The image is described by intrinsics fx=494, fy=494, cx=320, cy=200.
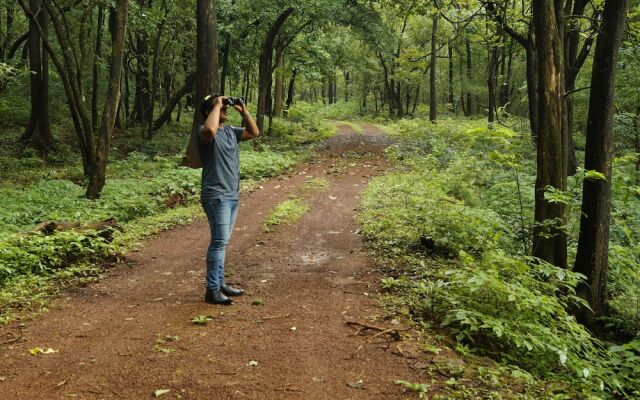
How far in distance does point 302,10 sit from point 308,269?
14449 millimetres

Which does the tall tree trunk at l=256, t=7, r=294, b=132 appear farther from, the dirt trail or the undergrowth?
the dirt trail

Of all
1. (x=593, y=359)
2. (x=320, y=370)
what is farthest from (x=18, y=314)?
(x=593, y=359)

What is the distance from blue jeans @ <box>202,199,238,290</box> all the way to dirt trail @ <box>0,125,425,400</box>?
0.38 meters

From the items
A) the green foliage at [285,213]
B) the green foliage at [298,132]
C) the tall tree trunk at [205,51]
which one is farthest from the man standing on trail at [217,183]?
the green foliage at [298,132]

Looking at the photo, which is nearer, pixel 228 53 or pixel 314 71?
pixel 228 53

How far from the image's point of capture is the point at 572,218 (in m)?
9.96

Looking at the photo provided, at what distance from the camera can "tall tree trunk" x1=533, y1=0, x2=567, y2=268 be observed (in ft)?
21.2

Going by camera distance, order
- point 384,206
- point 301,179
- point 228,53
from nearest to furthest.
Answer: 1. point 384,206
2. point 301,179
3. point 228,53

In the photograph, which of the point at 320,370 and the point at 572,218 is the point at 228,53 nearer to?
the point at 572,218

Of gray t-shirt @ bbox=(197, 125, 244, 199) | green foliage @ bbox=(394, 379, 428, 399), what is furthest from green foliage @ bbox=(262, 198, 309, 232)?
green foliage @ bbox=(394, 379, 428, 399)

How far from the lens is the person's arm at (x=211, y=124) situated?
206 inches

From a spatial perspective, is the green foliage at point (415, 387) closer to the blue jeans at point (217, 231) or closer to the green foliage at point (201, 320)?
the green foliage at point (201, 320)

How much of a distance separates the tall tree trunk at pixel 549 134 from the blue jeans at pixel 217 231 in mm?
4039

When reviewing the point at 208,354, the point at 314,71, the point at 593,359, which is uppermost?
the point at 314,71
